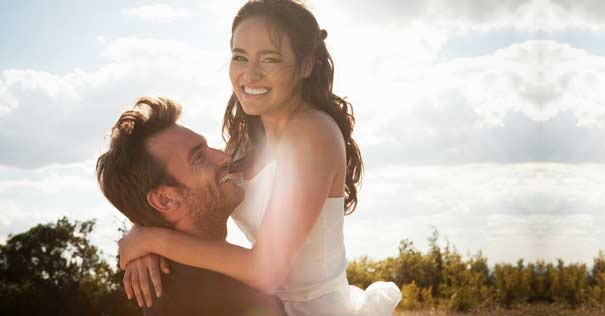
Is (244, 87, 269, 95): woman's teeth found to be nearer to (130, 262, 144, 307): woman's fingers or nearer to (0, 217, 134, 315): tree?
(130, 262, 144, 307): woman's fingers

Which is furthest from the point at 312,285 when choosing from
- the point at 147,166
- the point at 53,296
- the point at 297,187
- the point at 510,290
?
the point at 53,296

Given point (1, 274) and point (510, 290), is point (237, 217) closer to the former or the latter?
point (510, 290)

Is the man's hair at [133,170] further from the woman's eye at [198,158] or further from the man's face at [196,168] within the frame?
the woman's eye at [198,158]

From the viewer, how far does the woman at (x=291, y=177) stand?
11.5ft

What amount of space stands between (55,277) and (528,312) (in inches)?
337

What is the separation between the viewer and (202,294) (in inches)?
136

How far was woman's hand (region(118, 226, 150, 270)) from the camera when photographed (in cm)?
359

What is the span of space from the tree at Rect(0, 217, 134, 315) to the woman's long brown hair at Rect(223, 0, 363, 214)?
278 inches

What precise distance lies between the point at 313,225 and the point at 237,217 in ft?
2.36

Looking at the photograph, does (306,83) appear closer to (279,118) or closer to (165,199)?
(279,118)

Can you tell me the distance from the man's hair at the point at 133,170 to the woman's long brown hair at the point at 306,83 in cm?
99

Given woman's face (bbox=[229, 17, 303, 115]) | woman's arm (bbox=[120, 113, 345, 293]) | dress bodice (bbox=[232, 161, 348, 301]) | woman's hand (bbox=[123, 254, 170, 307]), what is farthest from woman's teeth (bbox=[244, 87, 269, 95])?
woman's hand (bbox=[123, 254, 170, 307])

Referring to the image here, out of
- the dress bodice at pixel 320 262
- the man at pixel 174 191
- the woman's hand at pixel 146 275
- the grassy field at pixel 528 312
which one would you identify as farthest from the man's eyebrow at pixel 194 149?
the grassy field at pixel 528 312

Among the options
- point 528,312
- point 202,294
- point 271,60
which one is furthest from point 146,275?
point 528,312
